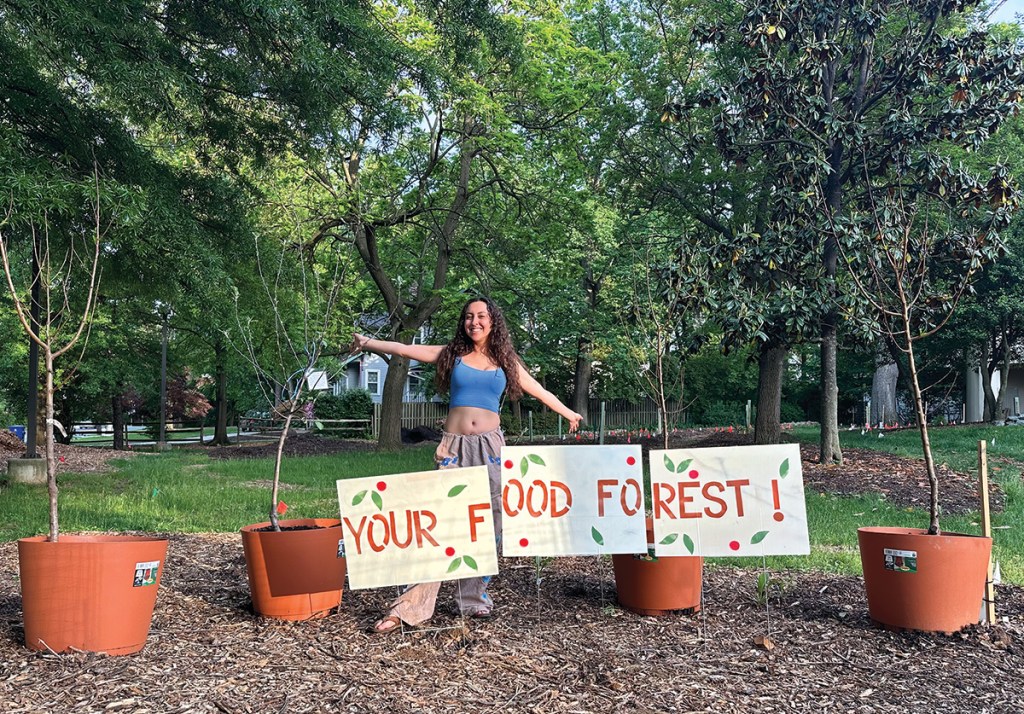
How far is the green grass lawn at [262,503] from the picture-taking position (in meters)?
6.72

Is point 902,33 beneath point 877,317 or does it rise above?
above

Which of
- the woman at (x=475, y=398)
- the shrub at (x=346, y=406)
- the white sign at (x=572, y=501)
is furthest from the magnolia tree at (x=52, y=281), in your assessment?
the shrub at (x=346, y=406)

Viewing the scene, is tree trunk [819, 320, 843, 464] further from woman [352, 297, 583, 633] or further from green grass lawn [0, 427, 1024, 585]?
woman [352, 297, 583, 633]

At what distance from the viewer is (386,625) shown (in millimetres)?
4082

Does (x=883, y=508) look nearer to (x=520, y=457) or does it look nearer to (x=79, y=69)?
(x=520, y=457)

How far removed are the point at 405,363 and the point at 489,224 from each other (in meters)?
4.12

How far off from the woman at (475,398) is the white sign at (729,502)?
64 cm

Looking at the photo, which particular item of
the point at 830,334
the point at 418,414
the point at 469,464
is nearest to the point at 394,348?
the point at 469,464

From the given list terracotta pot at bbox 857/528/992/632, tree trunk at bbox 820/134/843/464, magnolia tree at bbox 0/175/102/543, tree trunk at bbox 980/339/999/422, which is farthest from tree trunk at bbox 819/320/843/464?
tree trunk at bbox 980/339/999/422

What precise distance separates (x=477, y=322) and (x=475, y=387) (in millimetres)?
362

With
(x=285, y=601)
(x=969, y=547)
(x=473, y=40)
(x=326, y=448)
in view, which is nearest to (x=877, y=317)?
(x=473, y=40)

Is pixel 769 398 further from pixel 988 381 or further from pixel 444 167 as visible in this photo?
pixel 988 381

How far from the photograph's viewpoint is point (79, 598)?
351 centimetres

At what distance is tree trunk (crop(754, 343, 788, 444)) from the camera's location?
1302 centimetres
